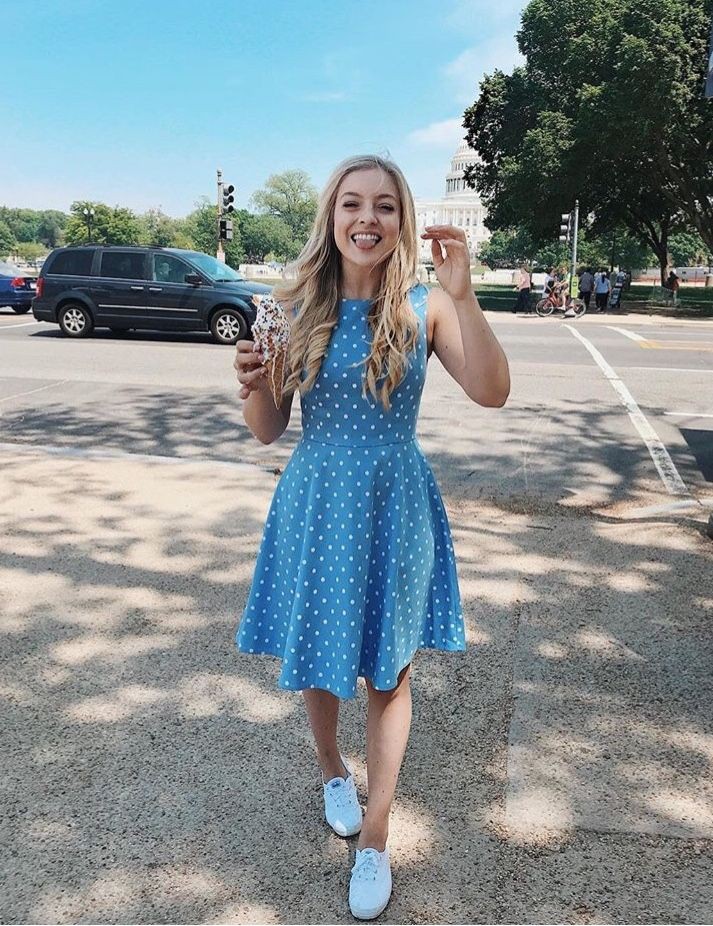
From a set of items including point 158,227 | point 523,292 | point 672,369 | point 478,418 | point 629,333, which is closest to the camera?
point 478,418

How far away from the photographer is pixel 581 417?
847 cm

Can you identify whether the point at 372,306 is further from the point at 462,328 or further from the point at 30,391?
the point at 30,391

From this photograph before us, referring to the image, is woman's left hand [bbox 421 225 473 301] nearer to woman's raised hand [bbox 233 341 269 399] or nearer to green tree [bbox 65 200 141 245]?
woman's raised hand [bbox 233 341 269 399]

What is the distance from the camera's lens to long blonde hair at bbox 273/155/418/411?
1.94 meters

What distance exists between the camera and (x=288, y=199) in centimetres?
11112

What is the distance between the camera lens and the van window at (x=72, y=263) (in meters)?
15.2

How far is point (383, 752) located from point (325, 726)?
0.85ft

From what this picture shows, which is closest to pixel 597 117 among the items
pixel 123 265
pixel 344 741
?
pixel 123 265

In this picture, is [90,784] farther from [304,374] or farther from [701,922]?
[701,922]

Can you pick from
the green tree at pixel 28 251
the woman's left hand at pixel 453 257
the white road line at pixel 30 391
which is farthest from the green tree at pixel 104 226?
the woman's left hand at pixel 453 257

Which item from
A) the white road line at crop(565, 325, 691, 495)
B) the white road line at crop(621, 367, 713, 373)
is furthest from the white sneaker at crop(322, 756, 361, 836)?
the white road line at crop(621, 367, 713, 373)

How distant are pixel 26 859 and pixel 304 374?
1487mm

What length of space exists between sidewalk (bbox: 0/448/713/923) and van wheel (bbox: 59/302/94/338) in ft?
38.4

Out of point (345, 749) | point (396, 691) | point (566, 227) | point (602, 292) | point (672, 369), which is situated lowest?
point (345, 749)
